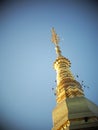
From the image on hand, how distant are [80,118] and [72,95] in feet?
14.7

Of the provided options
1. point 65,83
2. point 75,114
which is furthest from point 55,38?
point 75,114

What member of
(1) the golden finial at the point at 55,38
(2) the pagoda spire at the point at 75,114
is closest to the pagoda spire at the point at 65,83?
(2) the pagoda spire at the point at 75,114

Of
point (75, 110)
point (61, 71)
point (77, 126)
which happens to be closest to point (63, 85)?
point (61, 71)

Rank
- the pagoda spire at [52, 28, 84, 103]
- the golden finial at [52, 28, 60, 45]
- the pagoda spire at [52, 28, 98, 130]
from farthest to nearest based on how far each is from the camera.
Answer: the golden finial at [52, 28, 60, 45], the pagoda spire at [52, 28, 84, 103], the pagoda spire at [52, 28, 98, 130]

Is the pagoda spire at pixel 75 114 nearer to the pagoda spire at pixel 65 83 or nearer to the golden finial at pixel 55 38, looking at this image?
the pagoda spire at pixel 65 83

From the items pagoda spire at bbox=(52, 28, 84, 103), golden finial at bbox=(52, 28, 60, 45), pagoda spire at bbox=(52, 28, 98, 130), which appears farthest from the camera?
golden finial at bbox=(52, 28, 60, 45)

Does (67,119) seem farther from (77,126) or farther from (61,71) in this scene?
(61,71)

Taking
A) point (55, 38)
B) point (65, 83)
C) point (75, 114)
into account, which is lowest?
point (75, 114)

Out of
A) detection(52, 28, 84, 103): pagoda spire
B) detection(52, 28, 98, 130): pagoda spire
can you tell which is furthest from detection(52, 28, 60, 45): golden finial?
detection(52, 28, 98, 130): pagoda spire

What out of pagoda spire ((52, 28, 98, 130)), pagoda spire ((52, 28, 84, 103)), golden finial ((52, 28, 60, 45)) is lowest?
pagoda spire ((52, 28, 98, 130))

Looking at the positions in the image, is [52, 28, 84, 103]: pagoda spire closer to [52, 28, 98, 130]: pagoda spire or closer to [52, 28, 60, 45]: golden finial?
[52, 28, 98, 130]: pagoda spire

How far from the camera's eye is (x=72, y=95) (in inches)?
762

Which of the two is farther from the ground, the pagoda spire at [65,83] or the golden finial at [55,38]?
the golden finial at [55,38]

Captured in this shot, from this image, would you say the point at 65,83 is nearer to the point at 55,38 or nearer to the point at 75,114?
the point at 75,114
